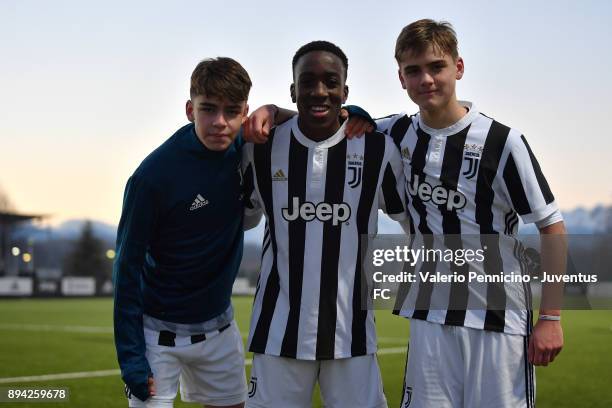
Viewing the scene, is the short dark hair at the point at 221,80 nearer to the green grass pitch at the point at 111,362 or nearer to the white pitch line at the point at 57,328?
the green grass pitch at the point at 111,362

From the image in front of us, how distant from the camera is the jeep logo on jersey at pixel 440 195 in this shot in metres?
3.56

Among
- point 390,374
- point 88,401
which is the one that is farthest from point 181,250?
point 390,374

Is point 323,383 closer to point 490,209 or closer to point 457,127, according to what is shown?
point 490,209

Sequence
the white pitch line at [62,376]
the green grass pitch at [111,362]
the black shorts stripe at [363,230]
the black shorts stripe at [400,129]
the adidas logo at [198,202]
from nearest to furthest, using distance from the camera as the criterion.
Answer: the black shorts stripe at [363,230] → the adidas logo at [198,202] → the black shorts stripe at [400,129] → the green grass pitch at [111,362] → the white pitch line at [62,376]

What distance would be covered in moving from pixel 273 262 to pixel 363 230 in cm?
44

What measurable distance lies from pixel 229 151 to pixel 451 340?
4.39 feet

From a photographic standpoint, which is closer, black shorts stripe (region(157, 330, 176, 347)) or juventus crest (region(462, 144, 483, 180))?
juventus crest (region(462, 144, 483, 180))

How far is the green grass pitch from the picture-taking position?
767 centimetres

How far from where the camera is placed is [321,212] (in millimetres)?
3596

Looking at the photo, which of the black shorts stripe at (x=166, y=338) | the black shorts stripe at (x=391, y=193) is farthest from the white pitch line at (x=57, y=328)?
the black shorts stripe at (x=391, y=193)

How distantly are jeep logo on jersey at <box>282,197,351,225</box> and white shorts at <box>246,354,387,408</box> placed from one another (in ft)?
2.08

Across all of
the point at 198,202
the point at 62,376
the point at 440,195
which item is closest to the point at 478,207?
the point at 440,195

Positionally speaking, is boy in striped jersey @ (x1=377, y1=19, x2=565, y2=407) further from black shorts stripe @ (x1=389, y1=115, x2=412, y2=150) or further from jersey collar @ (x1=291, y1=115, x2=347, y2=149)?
jersey collar @ (x1=291, y1=115, x2=347, y2=149)

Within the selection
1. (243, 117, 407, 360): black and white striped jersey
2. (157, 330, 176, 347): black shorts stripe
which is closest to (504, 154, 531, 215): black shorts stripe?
(243, 117, 407, 360): black and white striped jersey
